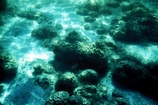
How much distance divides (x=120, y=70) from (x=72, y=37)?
4.06 meters

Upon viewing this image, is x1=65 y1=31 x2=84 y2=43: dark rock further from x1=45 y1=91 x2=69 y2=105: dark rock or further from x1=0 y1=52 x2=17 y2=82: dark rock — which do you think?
x1=45 y1=91 x2=69 y2=105: dark rock

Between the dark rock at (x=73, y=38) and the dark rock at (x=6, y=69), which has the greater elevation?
the dark rock at (x=73, y=38)

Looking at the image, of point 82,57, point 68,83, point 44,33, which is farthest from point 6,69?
point 44,33

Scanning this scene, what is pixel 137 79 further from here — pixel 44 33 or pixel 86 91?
pixel 44 33

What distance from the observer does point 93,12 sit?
16.2m

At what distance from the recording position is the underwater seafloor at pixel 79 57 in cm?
834

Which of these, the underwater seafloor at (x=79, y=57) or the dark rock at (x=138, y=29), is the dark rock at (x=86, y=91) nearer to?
the underwater seafloor at (x=79, y=57)

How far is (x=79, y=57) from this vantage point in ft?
32.6

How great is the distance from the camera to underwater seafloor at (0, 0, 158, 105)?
8.34m

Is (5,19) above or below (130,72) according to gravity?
above

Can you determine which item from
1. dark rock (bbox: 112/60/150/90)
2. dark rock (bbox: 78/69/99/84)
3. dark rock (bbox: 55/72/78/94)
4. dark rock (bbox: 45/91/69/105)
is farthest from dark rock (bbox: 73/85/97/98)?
dark rock (bbox: 112/60/150/90)

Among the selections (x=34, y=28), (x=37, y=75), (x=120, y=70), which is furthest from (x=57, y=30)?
(x=120, y=70)

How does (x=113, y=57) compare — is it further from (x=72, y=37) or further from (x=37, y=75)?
(x=37, y=75)

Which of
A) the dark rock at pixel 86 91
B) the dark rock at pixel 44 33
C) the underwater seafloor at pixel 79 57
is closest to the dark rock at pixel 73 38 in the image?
the underwater seafloor at pixel 79 57
